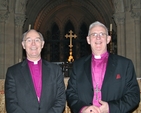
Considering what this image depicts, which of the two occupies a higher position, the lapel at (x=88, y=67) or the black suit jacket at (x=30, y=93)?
the lapel at (x=88, y=67)

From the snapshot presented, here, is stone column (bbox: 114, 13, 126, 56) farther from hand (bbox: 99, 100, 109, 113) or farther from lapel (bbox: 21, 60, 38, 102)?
hand (bbox: 99, 100, 109, 113)

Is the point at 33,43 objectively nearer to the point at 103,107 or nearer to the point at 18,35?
the point at 103,107

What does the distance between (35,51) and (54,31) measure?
50.3ft

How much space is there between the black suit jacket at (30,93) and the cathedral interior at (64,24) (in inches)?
121

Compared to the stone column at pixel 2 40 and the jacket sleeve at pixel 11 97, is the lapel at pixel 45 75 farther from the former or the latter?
the stone column at pixel 2 40

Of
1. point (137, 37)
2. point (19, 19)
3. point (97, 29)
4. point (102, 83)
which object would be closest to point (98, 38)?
point (97, 29)

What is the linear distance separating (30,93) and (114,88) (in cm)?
107

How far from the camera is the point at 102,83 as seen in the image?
3389 millimetres

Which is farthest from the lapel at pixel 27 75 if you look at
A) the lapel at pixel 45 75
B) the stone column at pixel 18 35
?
the stone column at pixel 18 35

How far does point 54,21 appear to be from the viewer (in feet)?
62.4

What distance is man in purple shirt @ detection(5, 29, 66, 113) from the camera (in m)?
3.61

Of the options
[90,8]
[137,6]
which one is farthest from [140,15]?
[90,8]

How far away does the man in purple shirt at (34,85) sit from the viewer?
11.8ft

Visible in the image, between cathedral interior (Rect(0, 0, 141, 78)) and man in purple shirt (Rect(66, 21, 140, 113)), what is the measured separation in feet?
11.3
